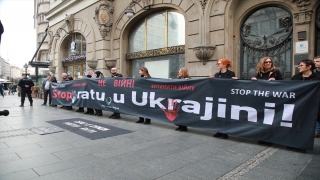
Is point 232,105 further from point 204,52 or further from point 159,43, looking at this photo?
point 159,43

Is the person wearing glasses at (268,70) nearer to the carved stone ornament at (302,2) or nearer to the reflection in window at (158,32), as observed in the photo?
the carved stone ornament at (302,2)

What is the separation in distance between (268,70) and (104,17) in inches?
412

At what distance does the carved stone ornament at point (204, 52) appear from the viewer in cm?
872

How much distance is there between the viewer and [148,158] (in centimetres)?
392

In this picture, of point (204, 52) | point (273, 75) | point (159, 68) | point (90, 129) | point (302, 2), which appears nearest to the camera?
point (273, 75)

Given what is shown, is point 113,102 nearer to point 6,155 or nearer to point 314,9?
point 6,155

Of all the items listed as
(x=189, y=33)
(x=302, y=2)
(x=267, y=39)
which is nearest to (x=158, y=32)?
(x=189, y=33)

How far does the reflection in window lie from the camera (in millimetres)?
10938

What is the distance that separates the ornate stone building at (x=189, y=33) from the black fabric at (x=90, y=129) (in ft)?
14.8

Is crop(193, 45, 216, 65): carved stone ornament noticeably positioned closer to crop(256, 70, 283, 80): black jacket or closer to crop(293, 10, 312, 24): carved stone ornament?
crop(293, 10, 312, 24): carved stone ornament

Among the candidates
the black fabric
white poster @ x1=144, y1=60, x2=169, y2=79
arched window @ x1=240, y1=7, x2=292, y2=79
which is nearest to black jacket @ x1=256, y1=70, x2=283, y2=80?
arched window @ x1=240, y1=7, x2=292, y2=79

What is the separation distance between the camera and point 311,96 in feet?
14.2

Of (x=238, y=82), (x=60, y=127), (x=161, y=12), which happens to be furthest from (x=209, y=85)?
(x=161, y=12)

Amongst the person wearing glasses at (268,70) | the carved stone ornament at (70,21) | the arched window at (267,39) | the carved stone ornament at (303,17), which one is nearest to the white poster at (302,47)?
the arched window at (267,39)
